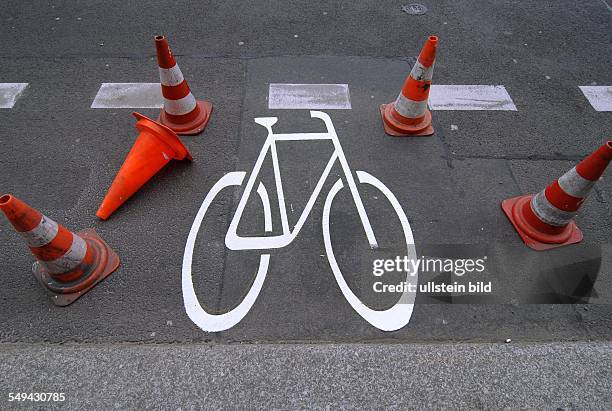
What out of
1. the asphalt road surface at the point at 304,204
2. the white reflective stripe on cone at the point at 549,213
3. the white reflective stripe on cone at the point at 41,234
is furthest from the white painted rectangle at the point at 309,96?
the white reflective stripe on cone at the point at 41,234

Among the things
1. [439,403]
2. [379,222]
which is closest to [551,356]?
[439,403]

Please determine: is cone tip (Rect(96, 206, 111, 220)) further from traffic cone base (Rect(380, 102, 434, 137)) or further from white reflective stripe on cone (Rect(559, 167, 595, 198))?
white reflective stripe on cone (Rect(559, 167, 595, 198))

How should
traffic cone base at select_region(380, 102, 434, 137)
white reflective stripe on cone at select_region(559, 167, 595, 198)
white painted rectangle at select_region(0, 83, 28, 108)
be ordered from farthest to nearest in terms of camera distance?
white painted rectangle at select_region(0, 83, 28, 108) < traffic cone base at select_region(380, 102, 434, 137) < white reflective stripe on cone at select_region(559, 167, 595, 198)

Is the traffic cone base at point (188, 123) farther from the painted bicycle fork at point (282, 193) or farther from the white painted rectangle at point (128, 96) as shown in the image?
the painted bicycle fork at point (282, 193)

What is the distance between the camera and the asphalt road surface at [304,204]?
2.84 metres

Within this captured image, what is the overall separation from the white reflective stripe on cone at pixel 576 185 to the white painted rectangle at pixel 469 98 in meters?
1.86

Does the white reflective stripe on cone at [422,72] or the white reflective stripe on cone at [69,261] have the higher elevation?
the white reflective stripe on cone at [422,72]

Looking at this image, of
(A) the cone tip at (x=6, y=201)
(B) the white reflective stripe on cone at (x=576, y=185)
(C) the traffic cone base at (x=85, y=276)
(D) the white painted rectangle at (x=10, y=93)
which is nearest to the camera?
(A) the cone tip at (x=6, y=201)

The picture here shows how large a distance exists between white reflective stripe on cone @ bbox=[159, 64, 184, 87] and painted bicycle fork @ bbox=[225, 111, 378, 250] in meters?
0.93

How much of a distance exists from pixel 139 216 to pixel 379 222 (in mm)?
2168

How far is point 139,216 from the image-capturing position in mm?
3814

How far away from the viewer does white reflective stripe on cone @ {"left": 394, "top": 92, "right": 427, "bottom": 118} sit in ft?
14.8

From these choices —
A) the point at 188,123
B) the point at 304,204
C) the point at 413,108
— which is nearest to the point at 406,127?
the point at 413,108

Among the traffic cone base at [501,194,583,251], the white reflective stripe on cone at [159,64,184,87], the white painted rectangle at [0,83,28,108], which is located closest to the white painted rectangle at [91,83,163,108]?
the white reflective stripe on cone at [159,64,184,87]
